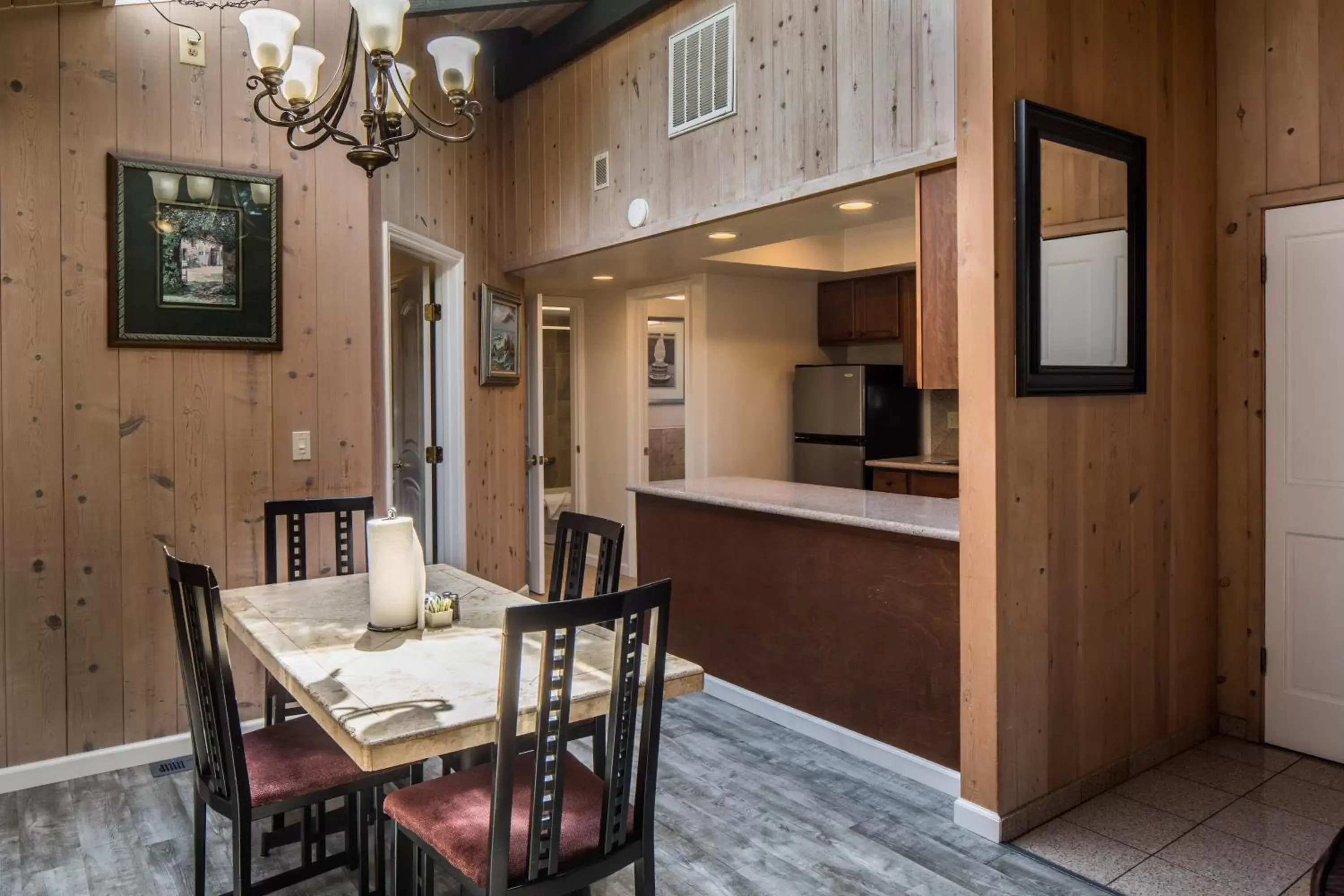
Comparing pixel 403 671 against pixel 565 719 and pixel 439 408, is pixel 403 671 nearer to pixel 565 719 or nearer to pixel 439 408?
pixel 565 719

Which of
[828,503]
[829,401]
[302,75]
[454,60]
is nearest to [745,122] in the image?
[454,60]

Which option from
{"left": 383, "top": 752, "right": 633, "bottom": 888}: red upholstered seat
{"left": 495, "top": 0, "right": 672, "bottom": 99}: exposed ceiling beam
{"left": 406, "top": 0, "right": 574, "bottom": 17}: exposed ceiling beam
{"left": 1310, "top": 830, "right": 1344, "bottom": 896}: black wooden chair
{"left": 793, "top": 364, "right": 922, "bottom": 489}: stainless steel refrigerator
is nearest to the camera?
{"left": 1310, "top": 830, "right": 1344, "bottom": 896}: black wooden chair

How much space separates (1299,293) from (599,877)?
309 centimetres

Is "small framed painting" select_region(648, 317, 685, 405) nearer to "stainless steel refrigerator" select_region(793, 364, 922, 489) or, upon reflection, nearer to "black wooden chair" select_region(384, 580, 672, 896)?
"stainless steel refrigerator" select_region(793, 364, 922, 489)

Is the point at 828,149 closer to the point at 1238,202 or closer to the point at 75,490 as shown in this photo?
the point at 1238,202

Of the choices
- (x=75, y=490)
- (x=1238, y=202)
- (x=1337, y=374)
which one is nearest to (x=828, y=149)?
(x=1238, y=202)

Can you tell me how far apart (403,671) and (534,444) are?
387 centimetres

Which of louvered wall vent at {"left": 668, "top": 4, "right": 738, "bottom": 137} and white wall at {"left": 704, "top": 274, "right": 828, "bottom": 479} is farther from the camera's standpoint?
white wall at {"left": 704, "top": 274, "right": 828, "bottom": 479}

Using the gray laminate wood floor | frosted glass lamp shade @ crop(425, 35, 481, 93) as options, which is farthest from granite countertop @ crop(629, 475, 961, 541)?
frosted glass lamp shade @ crop(425, 35, 481, 93)

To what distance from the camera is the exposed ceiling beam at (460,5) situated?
11.9ft

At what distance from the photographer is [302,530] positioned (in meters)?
3.07

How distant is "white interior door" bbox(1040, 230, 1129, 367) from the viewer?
8.76 feet

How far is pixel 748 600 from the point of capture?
367cm

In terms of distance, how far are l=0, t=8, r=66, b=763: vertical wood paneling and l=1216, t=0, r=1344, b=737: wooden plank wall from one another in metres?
4.18
